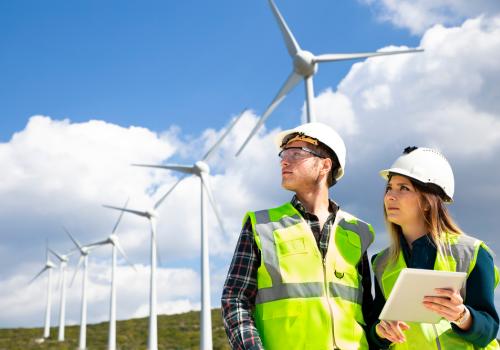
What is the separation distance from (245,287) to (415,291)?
1.41m

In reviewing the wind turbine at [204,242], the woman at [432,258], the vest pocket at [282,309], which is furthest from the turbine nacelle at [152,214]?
the vest pocket at [282,309]

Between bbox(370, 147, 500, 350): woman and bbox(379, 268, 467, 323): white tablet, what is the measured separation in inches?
3.4

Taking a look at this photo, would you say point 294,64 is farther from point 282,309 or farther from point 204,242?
point 282,309

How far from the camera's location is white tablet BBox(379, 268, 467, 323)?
471cm

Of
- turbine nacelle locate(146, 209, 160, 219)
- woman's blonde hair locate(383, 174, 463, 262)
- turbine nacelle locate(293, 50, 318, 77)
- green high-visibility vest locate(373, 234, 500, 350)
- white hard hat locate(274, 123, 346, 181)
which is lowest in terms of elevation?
green high-visibility vest locate(373, 234, 500, 350)

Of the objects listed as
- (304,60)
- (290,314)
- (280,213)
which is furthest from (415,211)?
(304,60)

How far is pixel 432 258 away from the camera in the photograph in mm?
5672

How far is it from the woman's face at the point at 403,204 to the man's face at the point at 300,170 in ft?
2.43

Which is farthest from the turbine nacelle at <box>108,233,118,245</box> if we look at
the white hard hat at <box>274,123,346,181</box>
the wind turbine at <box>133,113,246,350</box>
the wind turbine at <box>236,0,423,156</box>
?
the white hard hat at <box>274,123,346,181</box>

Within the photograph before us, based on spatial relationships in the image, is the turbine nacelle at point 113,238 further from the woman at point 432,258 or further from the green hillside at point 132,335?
the woman at point 432,258

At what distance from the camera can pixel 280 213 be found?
19.0 feet

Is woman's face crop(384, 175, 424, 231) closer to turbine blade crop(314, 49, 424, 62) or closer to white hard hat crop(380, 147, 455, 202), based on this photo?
white hard hat crop(380, 147, 455, 202)

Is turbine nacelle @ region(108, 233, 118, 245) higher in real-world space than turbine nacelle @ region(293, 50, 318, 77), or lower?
higher

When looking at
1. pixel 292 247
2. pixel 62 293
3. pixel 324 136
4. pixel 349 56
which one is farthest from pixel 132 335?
pixel 292 247
